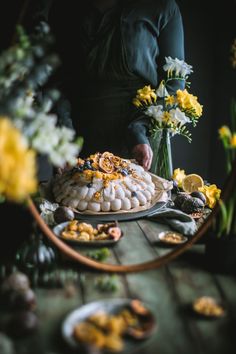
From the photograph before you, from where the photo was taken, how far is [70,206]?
1.75 metres

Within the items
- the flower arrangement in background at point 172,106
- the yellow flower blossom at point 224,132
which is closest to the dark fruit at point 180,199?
the flower arrangement in background at point 172,106

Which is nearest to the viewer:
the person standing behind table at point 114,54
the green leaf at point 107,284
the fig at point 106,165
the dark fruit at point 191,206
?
the green leaf at point 107,284

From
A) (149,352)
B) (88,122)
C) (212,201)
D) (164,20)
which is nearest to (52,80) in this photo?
(88,122)

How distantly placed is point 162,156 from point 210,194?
0.90 ft

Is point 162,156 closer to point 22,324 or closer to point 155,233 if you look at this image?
point 155,233

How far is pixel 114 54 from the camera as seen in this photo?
2244 mm

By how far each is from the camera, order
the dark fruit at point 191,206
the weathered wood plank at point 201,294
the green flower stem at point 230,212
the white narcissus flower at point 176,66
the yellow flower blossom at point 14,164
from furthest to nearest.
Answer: the white narcissus flower at point 176,66, the dark fruit at point 191,206, the green flower stem at point 230,212, the weathered wood plank at point 201,294, the yellow flower blossom at point 14,164

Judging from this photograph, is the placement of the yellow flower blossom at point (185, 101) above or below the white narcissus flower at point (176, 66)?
below

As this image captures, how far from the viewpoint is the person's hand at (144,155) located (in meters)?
2.02

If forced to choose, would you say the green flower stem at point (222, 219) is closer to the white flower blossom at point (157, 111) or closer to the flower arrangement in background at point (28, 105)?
the flower arrangement in background at point (28, 105)

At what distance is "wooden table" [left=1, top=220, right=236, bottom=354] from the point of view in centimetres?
92

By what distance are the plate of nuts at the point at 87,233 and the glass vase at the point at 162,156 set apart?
1.98ft

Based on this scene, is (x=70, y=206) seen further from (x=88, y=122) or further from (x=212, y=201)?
(x=88, y=122)

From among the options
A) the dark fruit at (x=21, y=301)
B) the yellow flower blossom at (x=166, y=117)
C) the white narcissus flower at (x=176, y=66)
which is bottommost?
the dark fruit at (x=21, y=301)
